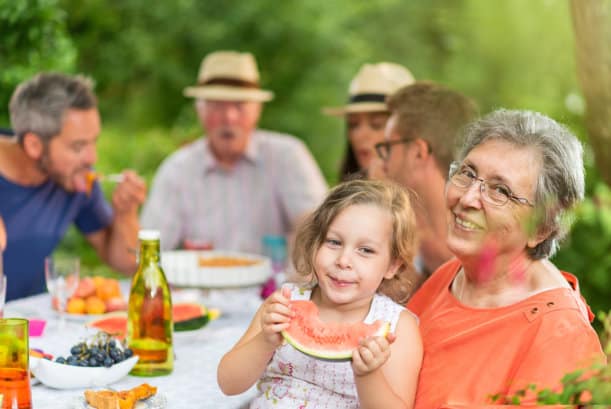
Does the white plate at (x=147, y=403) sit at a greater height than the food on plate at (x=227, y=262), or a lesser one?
greater

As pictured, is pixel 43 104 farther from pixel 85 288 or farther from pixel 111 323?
pixel 111 323

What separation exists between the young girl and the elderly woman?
0.12m

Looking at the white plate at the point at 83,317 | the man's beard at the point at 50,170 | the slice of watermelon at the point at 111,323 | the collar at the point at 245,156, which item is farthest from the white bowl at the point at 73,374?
the collar at the point at 245,156

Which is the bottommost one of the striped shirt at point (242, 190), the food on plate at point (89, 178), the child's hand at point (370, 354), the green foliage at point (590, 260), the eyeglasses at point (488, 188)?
the green foliage at point (590, 260)

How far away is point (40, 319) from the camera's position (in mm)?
3383

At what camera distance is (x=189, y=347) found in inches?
121

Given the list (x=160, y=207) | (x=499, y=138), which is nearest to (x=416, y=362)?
(x=499, y=138)

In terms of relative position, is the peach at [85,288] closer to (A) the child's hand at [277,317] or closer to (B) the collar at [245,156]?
(A) the child's hand at [277,317]

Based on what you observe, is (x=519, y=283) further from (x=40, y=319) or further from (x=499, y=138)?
(x=40, y=319)

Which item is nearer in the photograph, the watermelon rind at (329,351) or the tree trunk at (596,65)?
the watermelon rind at (329,351)

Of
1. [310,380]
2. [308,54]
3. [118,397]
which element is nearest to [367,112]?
[310,380]

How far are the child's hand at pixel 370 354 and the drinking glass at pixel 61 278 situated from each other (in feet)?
5.40

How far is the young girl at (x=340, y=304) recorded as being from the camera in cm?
228

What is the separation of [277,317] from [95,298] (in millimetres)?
1569
